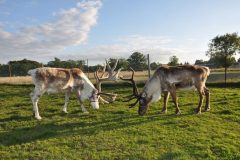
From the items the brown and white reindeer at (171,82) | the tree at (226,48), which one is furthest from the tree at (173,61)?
the brown and white reindeer at (171,82)

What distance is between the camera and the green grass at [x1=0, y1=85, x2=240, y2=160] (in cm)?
913

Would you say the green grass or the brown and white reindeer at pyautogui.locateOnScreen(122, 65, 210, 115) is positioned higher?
the brown and white reindeer at pyautogui.locateOnScreen(122, 65, 210, 115)

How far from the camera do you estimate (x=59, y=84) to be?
13.2m

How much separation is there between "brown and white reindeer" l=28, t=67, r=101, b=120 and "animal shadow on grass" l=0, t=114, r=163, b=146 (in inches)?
47.1

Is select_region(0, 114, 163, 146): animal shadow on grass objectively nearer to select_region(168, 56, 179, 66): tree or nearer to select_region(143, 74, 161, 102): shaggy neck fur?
select_region(143, 74, 161, 102): shaggy neck fur

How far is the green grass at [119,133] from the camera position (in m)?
9.13

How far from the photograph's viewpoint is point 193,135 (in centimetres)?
1063

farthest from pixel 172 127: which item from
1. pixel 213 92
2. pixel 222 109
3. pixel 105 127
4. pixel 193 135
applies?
pixel 213 92

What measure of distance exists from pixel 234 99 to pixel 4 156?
11.9 metres

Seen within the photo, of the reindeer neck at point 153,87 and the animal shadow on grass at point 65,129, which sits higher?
the reindeer neck at point 153,87

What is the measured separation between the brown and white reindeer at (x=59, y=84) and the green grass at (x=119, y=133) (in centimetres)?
63

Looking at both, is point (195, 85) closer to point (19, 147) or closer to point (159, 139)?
point (159, 139)

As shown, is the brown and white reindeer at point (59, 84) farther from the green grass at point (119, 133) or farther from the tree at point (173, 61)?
the tree at point (173, 61)

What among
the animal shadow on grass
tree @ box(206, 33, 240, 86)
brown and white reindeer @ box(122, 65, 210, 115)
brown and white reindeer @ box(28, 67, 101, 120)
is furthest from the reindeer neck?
tree @ box(206, 33, 240, 86)
